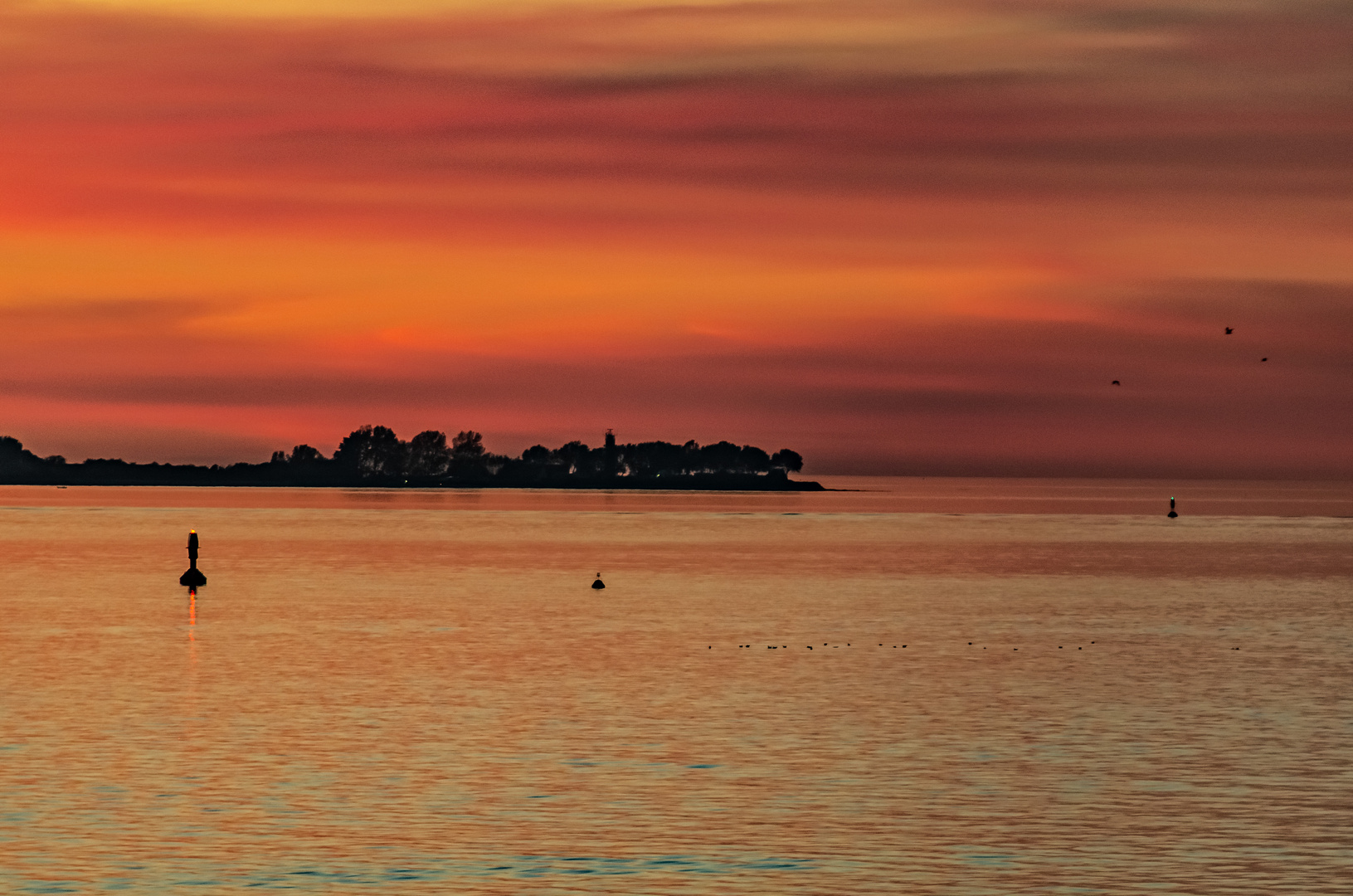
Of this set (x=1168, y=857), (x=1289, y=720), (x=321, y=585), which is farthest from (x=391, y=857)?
(x=321, y=585)

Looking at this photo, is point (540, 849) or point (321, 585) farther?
point (321, 585)

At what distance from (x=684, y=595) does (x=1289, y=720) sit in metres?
47.9

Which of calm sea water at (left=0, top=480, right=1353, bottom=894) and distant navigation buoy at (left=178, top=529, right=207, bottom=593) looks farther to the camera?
distant navigation buoy at (left=178, top=529, right=207, bottom=593)

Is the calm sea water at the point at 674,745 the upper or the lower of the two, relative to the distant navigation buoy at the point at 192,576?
lower

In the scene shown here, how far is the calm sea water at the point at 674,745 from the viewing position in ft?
81.0

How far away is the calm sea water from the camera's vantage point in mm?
24688

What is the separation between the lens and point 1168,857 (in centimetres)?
2517

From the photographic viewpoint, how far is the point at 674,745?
117 feet

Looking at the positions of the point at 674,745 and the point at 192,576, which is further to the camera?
the point at 192,576

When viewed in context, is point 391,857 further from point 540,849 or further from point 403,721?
point 403,721

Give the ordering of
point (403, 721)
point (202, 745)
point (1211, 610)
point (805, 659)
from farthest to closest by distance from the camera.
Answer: point (1211, 610) → point (805, 659) → point (403, 721) → point (202, 745)

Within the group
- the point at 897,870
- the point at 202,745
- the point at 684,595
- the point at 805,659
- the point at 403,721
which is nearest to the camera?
the point at 897,870

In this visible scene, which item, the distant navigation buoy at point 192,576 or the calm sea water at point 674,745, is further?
the distant navigation buoy at point 192,576

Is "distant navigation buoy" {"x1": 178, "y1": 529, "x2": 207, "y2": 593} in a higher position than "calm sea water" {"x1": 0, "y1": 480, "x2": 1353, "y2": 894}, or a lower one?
higher
